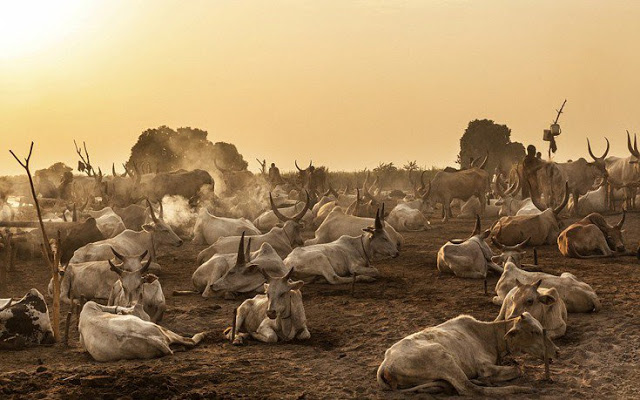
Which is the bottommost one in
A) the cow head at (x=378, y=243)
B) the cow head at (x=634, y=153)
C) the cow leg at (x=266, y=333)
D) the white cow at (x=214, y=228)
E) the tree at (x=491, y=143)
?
the cow leg at (x=266, y=333)

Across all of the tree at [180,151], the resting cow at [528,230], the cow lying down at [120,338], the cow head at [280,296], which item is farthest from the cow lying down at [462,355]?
the tree at [180,151]

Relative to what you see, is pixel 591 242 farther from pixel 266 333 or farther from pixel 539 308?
pixel 266 333

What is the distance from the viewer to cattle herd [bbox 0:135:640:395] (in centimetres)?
723

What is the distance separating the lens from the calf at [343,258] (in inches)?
504

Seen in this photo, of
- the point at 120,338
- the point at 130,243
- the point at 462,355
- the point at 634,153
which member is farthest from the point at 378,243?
the point at 634,153

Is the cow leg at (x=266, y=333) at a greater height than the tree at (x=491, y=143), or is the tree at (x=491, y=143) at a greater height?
the tree at (x=491, y=143)

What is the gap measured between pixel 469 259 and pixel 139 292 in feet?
18.7

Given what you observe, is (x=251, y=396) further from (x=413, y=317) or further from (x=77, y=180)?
(x=77, y=180)

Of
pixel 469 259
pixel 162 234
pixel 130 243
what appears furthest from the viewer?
pixel 162 234

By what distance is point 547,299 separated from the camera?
8.29 metres

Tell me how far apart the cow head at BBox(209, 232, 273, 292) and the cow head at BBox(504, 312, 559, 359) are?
17.1 feet

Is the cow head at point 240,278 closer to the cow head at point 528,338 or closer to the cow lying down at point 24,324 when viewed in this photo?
the cow lying down at point 24,324

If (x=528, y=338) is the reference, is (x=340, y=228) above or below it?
above

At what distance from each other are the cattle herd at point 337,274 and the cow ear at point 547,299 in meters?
0.01
